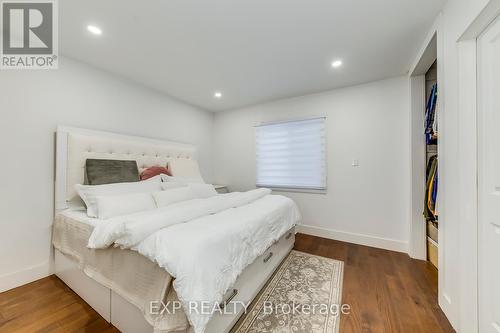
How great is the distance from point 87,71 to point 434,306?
422 cm

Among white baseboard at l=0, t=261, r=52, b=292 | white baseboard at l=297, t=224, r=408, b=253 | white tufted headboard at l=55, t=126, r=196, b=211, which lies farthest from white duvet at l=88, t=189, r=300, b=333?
white baseboard at l=297, t=224, r=408, b=253

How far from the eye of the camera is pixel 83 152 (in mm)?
2172

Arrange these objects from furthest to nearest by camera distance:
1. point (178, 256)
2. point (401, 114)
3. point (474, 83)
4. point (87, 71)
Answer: point (401, 114), point (87, 71), point (474, 83), point (178, 256)

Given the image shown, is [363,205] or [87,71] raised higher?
[87,71]

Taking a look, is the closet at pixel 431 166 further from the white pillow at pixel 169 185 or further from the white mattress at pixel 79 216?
the white mattress at pixel 79 216

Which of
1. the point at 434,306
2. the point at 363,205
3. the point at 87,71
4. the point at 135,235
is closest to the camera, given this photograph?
the point at 135,235

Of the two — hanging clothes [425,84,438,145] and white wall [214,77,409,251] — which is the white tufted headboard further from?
hanging clothes [425,84,438,145]

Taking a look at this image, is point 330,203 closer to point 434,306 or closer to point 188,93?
point 434,306

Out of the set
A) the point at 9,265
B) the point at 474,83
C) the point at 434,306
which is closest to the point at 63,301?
the point at 9,265

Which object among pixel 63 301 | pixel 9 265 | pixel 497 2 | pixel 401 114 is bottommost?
pixel 63 301

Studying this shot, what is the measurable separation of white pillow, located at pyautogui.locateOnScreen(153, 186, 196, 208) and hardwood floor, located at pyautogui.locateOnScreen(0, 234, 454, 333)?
0.98 meters

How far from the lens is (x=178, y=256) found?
39.9 inches

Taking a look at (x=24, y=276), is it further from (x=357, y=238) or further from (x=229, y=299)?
(x=357, y=238)

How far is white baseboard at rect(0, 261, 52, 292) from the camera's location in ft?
5.80
